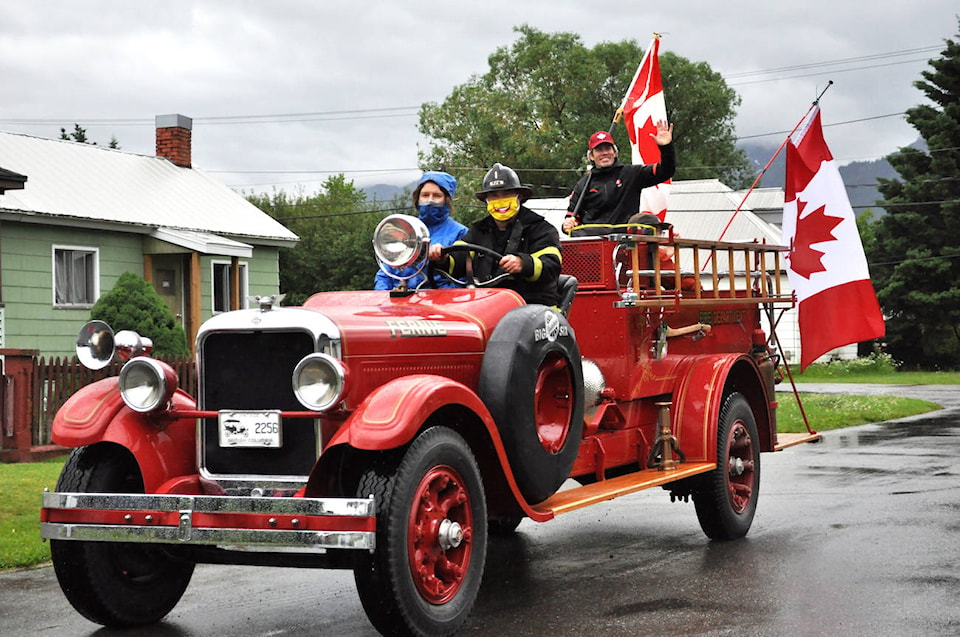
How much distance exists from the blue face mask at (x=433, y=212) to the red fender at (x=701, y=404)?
2.04 meters

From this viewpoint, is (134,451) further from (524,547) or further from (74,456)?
(524,547)

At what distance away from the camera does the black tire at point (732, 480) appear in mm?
8094

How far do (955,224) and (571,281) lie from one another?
1381 inches

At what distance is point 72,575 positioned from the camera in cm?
577

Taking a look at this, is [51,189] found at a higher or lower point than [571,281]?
higher

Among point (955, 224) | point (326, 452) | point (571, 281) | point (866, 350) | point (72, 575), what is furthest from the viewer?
point (866, 350)

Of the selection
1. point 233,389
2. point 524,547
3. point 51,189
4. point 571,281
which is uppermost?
point 51,189

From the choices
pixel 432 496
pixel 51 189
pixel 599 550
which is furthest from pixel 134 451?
pixel 51 189

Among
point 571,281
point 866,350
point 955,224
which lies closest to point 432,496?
point 571,281

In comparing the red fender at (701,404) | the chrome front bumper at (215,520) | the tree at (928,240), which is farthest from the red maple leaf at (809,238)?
the tree at (928,240)

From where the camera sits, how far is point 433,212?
764cm

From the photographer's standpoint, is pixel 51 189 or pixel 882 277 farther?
pixel 882 277

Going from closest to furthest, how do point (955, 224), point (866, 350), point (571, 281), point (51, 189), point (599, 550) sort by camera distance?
point (571, 281) < point (599, 550) < point (51, 189) < point (955, 224) < point (866, 350)

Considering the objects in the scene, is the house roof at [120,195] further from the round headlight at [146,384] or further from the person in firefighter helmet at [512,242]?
the round headlight at [146,384]
